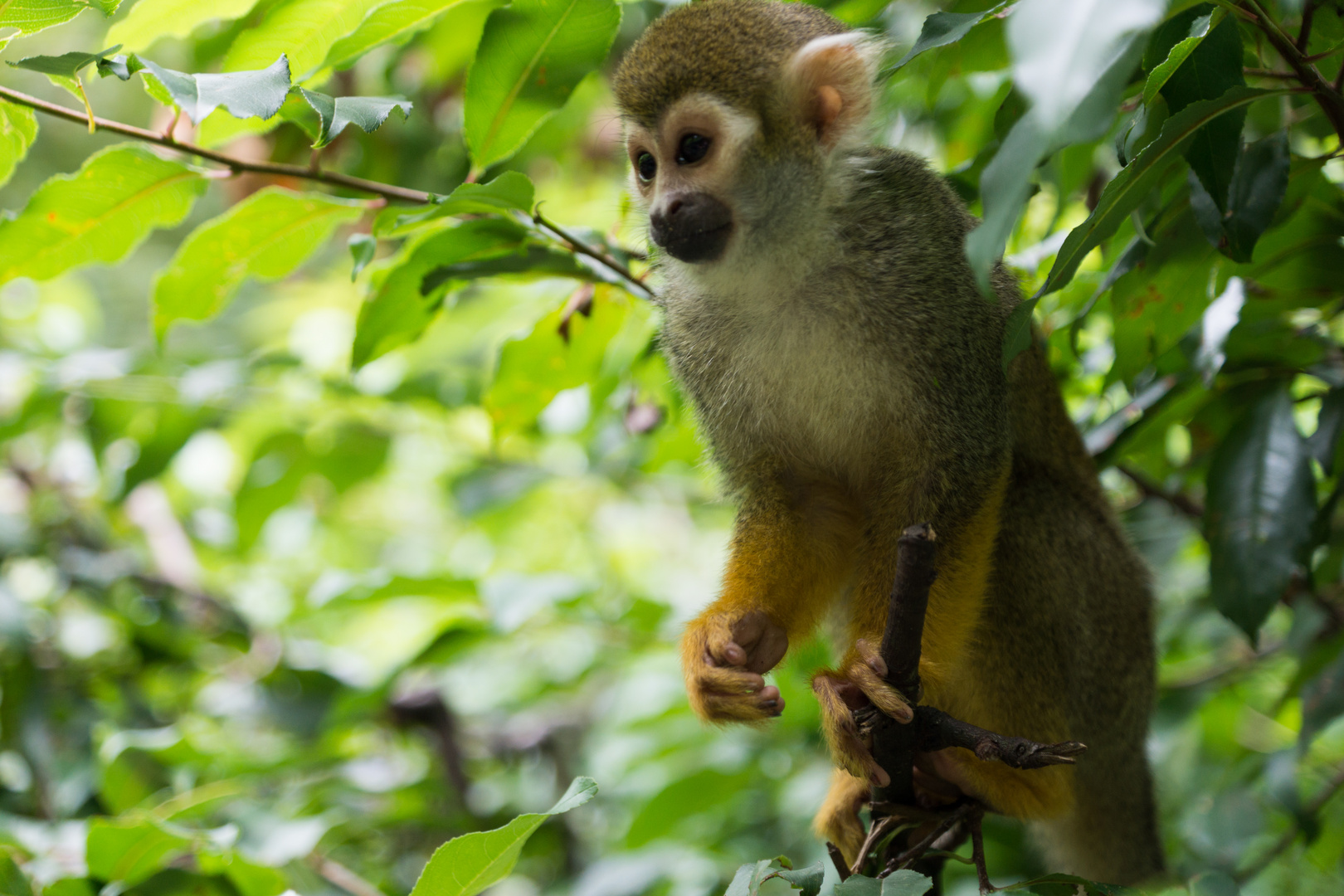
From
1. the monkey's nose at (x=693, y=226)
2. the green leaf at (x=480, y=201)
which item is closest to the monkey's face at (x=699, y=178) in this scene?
the monkey's nose at (x=693, y=226)

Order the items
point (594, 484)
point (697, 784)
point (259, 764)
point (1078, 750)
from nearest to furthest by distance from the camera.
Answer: point (1078, 750) → point (259, 764) → point (697, 784) → point (594, 484)

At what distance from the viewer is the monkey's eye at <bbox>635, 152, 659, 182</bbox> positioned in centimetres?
200

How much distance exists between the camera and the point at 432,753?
361 centimetres

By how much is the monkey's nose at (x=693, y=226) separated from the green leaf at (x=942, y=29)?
1.68 feet

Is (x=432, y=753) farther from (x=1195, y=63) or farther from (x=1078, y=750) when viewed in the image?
(x=1195, y=63)

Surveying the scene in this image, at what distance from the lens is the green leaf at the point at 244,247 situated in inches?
74.4

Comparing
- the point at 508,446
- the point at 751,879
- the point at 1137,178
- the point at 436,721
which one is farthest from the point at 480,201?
the point at 436,721

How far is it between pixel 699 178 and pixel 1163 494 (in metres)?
1.44

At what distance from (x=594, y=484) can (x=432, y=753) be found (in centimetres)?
112

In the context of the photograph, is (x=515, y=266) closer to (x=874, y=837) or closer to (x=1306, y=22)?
(x=874, y=837)

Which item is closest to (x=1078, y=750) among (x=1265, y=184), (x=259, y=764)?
(x=1265, y=184)

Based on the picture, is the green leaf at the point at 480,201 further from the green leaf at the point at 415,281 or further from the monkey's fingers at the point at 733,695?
the monkey's fingers at the point at 733,695

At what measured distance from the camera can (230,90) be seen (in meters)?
1.28

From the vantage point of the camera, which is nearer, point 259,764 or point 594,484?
point 259,764
